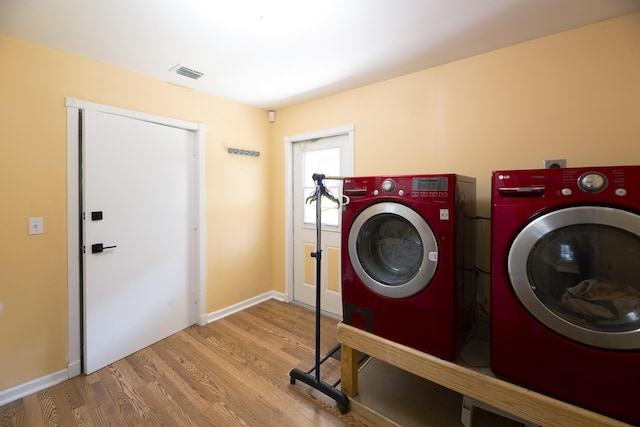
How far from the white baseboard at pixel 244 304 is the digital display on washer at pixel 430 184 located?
7.74 ft

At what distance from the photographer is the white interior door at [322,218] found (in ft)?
9.24

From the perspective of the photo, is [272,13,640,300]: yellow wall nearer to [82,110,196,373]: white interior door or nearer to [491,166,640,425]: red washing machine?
[491,166,640,425]: red washing machine

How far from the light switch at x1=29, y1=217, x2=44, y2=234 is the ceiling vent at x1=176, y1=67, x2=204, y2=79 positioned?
4.81 ft

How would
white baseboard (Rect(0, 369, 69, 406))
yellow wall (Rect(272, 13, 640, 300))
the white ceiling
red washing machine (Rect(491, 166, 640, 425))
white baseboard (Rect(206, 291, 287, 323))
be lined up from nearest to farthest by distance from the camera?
red washing machine (Rect(491, 166, 640, 425)), the white ceiling, yellow wall (Rect(272, 13, 640, 300)), white baseboard (Rect(0, 369, 69, 406)), white baseboard (Rect(206, 291, 287, 323))

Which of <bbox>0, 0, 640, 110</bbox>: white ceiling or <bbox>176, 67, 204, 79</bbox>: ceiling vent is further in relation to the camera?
<bbox>176, 67, 204, 79</bbox>: ceiling vent

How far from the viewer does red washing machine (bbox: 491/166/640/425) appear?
3.24 feet

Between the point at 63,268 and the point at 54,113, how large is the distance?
3.58 ft

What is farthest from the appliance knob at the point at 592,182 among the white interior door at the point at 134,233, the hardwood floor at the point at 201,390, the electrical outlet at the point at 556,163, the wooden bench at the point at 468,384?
the white interior door at the point at 134,233

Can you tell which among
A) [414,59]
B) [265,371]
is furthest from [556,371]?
[414,59]

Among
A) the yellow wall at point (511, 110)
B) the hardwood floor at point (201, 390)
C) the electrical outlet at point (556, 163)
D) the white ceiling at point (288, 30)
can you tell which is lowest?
the hardwood floor at point (201, 390)

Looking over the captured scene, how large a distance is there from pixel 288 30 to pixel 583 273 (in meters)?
1.97

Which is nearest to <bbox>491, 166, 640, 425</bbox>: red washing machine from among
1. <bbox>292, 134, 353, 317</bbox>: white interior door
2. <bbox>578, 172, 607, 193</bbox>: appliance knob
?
<bbox>578, 172, 607, 193</bbox>: appliance knob

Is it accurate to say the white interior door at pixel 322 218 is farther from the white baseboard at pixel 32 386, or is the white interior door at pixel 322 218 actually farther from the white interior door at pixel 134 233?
the white baseboard at pixel 32 386

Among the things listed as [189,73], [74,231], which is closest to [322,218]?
[189,73]
